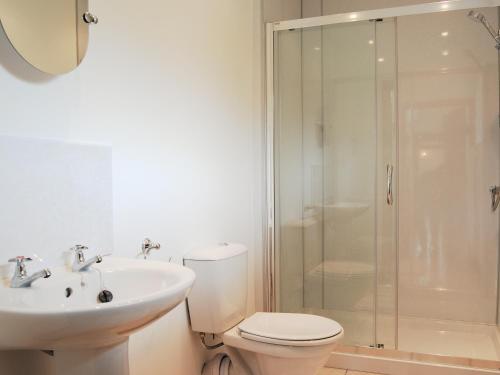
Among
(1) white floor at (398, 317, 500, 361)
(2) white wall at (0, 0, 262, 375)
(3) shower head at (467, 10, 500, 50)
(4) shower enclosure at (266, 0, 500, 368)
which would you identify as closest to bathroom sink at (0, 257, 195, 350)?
(2) white wall at (0, 0, 262, 375)

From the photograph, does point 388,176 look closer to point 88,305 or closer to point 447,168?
point 447,168

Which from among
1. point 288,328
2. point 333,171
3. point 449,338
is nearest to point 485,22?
point 333,171

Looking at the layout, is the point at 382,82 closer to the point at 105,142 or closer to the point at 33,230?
the point at 105,142

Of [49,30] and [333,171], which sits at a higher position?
[49,30]

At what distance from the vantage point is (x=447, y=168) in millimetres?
3199

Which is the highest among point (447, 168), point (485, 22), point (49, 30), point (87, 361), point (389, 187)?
point (485, 22)

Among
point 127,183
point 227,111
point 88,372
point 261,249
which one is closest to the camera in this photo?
point 88,372

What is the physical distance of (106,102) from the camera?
153 cm

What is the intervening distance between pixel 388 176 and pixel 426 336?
3.66ft

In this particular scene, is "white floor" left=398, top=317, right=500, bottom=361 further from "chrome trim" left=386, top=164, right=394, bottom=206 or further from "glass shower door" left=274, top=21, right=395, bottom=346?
"chrome trim" left=386, top=164, right=394, bottom=206

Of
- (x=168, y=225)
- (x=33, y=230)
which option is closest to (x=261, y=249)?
(x=168, y=225)

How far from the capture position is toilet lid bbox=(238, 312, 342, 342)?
1822 millimetres

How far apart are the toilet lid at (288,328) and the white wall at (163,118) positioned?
30cm

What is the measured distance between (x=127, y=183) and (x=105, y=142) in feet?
0.60
